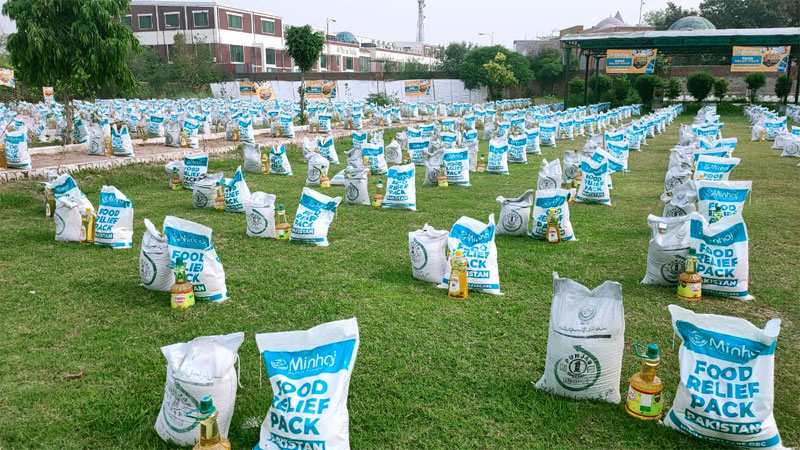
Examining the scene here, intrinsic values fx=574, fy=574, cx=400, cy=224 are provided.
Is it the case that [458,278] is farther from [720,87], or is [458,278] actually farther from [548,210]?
[720,87]

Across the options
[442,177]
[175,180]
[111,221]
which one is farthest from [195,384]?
[175,180]

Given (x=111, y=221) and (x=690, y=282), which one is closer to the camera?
(x=690, y=282)

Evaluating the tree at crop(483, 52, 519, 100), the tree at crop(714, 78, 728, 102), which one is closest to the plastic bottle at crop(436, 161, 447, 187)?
the tree at crop(714, 78, 728, 102)

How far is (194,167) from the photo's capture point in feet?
30.6

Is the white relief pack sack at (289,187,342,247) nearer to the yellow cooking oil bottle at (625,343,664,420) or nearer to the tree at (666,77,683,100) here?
the yellow cooking oil bottle at (625,343,664,420)

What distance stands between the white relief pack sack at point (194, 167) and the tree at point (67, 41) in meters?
4.18

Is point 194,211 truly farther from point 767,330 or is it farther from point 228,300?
point 767,330

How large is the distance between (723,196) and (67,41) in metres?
12.1

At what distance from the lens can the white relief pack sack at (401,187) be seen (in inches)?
311

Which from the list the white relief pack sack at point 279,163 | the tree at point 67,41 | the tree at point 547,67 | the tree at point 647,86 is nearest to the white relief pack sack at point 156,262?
the white relief pack sack at point 279,163

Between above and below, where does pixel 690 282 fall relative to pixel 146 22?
below

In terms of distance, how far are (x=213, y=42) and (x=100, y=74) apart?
41.6 metres

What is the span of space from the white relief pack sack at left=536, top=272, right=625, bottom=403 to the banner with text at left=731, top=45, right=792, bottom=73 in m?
30.2

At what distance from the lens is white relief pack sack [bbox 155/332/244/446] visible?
2.64m
